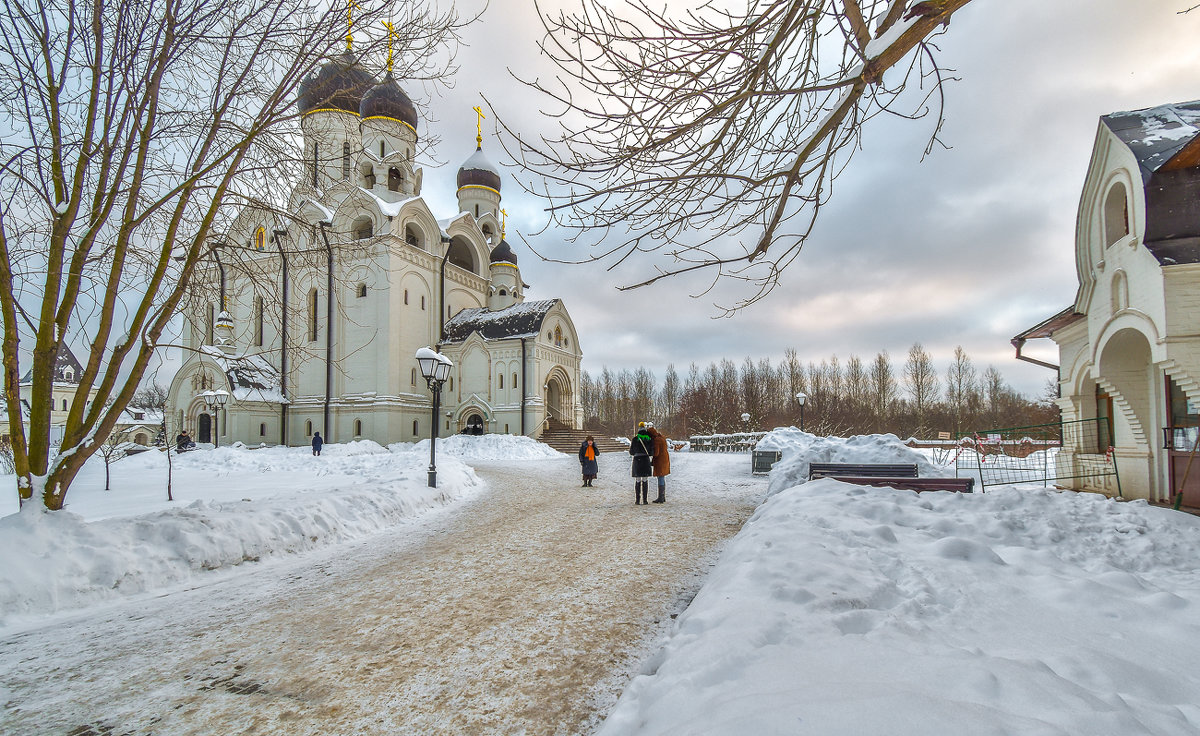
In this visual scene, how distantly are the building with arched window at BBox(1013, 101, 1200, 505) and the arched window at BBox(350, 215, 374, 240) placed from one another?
107 ft

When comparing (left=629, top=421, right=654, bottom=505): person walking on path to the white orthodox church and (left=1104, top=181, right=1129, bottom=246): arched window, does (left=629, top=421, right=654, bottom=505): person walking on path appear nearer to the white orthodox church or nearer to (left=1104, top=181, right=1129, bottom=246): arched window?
(left=1104, top=181, right=1129, bottom=246): arched window

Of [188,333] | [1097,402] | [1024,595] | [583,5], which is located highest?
[188,333]

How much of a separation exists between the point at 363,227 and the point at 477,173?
12.0 meters

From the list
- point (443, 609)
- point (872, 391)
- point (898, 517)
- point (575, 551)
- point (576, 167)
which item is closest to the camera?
point (576, 167)

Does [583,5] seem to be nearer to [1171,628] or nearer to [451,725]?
[451,725]

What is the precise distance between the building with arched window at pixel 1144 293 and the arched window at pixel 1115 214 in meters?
0.02

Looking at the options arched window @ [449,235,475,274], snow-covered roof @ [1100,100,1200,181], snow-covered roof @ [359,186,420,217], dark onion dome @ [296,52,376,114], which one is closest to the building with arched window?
snow-covered roof @ [1100,100,1200,181]

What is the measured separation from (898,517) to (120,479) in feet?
56.4

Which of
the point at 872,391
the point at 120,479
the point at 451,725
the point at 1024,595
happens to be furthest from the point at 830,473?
the point at 872,391

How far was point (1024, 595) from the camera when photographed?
367cm

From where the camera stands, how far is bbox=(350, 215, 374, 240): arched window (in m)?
32.5

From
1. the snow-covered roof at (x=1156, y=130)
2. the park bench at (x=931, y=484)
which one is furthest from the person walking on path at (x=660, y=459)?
the snow-covered roof at (x=1156, y=130)

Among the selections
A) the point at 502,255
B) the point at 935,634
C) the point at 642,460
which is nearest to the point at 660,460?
the point at 642,460

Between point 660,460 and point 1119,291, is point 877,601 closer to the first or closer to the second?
point 660,460
